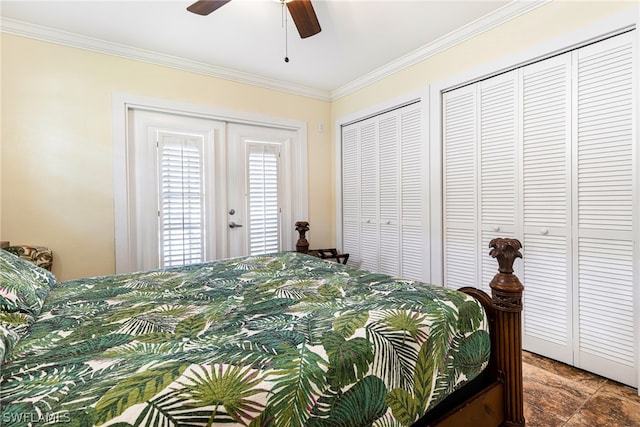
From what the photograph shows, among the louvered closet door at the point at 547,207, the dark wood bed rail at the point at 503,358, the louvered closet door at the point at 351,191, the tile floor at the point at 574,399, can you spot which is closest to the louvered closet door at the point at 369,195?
the louvered closet door at the point at 351,191

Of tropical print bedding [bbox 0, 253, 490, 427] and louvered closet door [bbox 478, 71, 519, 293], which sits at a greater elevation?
louvered closet door [bbox 478, 71, 519, 293]

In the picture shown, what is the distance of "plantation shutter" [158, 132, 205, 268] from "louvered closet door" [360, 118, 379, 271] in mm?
1810

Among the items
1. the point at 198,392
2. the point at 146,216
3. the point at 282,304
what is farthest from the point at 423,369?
the point at 146,216

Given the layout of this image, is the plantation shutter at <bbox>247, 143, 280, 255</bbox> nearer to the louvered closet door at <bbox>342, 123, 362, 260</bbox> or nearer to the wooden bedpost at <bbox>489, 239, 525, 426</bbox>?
the louvered closet door at <bbox>342, 123, 362, 260</bbox>

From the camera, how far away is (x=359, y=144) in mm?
3668

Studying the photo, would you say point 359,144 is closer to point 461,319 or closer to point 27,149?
point 461,319

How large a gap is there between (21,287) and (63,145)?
1.94 metres

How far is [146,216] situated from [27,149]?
38.9 inches

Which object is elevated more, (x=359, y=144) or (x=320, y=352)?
(x=359, y=144)

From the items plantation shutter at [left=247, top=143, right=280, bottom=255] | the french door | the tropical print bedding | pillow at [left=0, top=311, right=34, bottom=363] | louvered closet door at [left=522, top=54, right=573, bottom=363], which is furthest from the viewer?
plantation shutter at [left=247, top=143, right=280, bottom=255]

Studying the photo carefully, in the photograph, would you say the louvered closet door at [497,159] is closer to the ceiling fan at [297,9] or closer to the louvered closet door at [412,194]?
the louvered closet door at [412,194]

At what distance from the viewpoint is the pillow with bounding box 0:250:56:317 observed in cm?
101

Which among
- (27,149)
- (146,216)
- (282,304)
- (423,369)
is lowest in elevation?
(423,369)

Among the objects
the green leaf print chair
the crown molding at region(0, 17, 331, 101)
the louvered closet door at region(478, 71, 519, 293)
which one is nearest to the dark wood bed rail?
the louvered closet door at region(478, 71, 519, 293)
